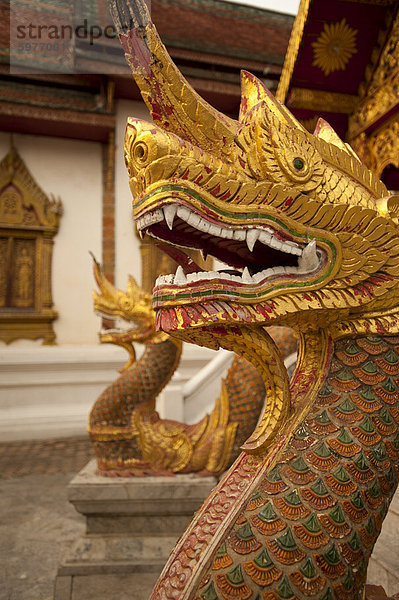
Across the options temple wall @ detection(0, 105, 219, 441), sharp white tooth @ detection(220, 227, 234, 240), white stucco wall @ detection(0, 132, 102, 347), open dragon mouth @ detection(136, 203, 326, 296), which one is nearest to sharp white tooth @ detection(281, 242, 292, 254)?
open dragon mouth @ detection(136, 203, 326, 296)

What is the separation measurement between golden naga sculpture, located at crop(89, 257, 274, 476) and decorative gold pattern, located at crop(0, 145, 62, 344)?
13.1ft

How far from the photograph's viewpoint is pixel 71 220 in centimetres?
639

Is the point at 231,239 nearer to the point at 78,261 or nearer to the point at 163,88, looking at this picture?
the point at 163,88

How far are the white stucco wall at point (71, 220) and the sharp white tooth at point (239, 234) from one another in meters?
5.74

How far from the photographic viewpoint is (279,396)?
2.95ft

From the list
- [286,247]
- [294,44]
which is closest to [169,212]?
[286,247]

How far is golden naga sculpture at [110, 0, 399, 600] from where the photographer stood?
0.76 m

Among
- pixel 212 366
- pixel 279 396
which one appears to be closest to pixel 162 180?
pixel 279 396

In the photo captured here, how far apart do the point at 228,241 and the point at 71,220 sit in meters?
5.90

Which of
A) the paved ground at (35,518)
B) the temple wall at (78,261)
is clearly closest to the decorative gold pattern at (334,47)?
the paved ground at (35,518)

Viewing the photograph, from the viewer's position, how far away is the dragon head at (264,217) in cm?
78

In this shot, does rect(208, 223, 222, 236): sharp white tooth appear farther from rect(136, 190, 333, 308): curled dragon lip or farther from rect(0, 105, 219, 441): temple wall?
rect(0, 105, 219, 441): temple wall

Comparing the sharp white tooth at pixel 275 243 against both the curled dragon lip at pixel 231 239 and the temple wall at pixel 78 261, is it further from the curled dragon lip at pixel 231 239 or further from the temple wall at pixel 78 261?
the temple wall at pixel 78 261

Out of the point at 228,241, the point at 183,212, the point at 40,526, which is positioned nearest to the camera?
the point at 183,212
